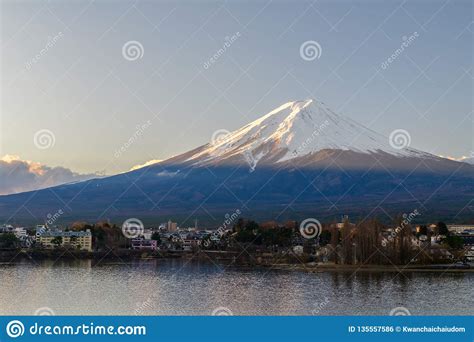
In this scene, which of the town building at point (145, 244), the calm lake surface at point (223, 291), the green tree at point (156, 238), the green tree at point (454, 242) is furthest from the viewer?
the green tree at point (156, 238)

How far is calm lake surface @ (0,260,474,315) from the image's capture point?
5512 mm

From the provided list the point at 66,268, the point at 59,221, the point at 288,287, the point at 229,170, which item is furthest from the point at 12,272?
the point at 229,170

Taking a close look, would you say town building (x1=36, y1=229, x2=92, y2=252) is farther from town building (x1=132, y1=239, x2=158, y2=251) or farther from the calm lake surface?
the calm lake surface

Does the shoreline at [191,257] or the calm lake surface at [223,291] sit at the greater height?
the shoreline at [191,257]

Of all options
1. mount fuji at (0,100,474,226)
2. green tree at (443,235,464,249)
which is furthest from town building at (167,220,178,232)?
green tree at (443,235,464,249)

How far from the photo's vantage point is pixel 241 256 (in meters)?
11.1

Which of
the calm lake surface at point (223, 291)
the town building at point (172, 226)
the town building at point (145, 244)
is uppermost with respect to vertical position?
the town building at point (172, 226)

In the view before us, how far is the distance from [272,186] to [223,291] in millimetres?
14234

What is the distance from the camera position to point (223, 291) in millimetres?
6559

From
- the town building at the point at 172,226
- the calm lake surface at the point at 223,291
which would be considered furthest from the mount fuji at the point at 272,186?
the calm lake surface at the point at 223,291

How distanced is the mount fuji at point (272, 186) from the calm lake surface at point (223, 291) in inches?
314

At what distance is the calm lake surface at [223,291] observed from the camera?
217 inches

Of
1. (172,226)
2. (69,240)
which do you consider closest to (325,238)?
(69,240)

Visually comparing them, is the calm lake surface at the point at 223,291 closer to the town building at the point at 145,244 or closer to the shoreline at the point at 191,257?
the shoreline at the point at 191,257
